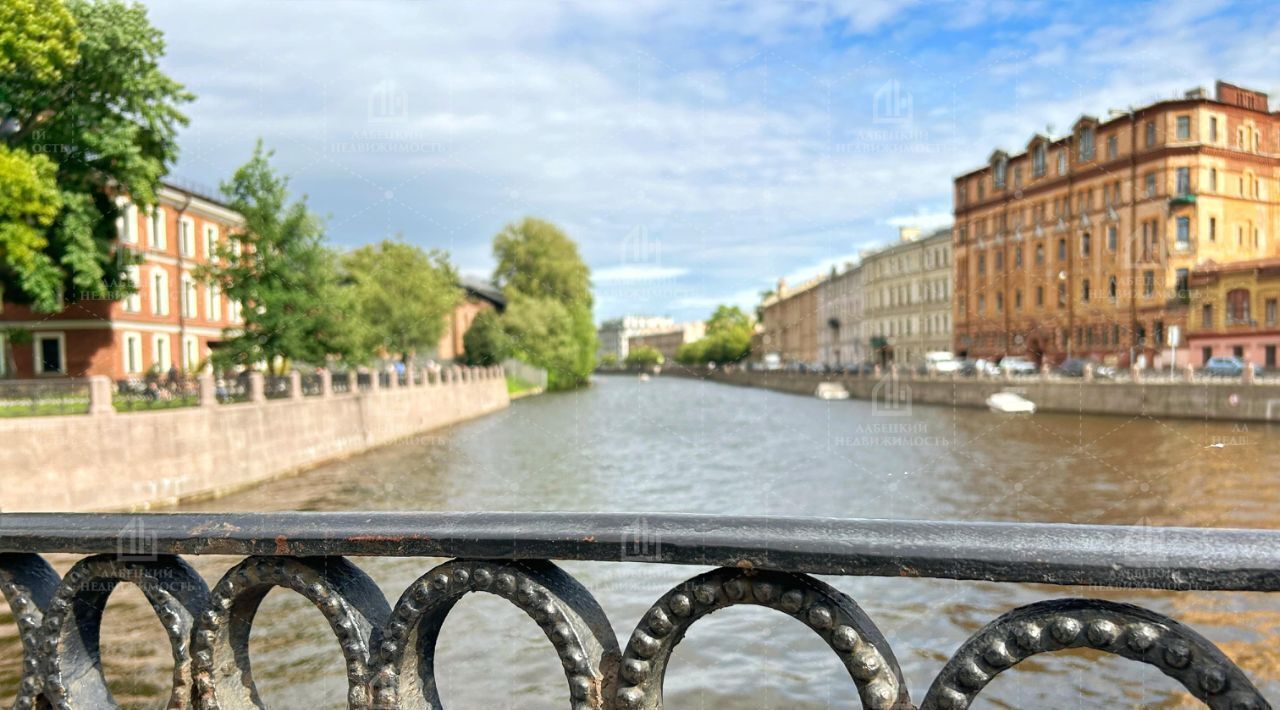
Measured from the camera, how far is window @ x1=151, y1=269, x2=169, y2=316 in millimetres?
38531

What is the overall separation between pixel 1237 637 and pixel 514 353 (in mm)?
61998

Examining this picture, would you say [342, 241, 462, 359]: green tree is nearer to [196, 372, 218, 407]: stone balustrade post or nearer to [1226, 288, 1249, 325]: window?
[196, 372, 218, 407]: stone balustrade post

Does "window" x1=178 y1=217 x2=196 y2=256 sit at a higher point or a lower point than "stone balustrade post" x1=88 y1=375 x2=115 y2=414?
higher

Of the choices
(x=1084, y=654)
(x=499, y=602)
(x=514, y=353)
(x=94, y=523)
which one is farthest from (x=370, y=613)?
(x=514, y=353)

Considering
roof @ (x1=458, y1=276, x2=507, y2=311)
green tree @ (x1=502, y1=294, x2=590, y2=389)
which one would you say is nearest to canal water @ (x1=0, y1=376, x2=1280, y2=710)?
green tree @ (x1=502, y1=294, x2=590, y2=389)

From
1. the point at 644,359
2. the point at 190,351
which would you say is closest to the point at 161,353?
the point at 190,351

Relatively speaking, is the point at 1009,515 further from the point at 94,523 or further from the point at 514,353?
the point at 514,353

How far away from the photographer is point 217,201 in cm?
4306

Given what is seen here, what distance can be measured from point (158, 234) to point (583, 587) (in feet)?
142

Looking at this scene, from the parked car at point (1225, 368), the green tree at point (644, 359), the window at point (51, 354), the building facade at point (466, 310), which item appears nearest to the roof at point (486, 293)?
the building facade at point (466, 310)

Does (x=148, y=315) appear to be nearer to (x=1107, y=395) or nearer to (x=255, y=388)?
(x=255, y=388)

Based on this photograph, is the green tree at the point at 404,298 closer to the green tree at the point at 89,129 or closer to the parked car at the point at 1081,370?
the green tree at the point at 89,129

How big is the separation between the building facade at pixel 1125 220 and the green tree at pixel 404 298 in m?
39.2

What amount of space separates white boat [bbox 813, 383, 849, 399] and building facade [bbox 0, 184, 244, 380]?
40.4 meters
